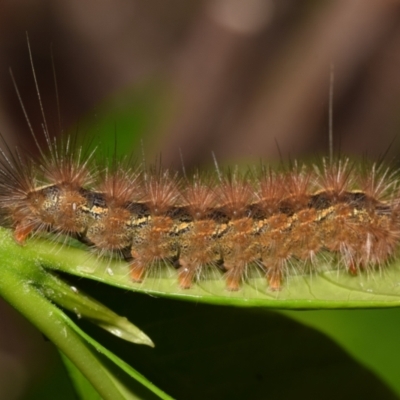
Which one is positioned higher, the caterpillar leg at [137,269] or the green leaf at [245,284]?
the green leaf at [245,284]

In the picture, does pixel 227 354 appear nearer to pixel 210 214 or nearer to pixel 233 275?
pixel 233 275

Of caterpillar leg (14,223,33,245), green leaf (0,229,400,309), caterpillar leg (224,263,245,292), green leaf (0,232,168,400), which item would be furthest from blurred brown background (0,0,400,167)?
green leaf (0,232,168,400)

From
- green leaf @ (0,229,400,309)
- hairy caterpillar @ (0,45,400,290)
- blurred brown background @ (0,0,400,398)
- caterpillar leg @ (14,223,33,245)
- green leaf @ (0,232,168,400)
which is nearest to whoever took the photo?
green leaf @ (0,232,168,400)

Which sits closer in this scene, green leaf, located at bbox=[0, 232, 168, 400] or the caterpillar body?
green leaf, located at bbox=[0, 232, 168, 400]

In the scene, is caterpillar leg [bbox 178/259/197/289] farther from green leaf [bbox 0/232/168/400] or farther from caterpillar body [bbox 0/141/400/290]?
green leaf [bbox 0/232/168/400]

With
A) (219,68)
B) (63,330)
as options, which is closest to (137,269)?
(63,330)

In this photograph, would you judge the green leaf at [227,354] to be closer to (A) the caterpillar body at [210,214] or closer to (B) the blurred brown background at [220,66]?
(A) the caterpillar body at [210,214]

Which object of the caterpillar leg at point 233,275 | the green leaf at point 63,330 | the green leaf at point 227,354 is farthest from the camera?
the caterpillar leg at point 233,275

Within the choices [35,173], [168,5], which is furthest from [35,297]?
[168,5]

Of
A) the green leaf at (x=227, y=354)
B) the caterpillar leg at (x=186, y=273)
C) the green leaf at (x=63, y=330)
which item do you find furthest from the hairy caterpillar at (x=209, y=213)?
the green leaf at (x=63, y=330)
